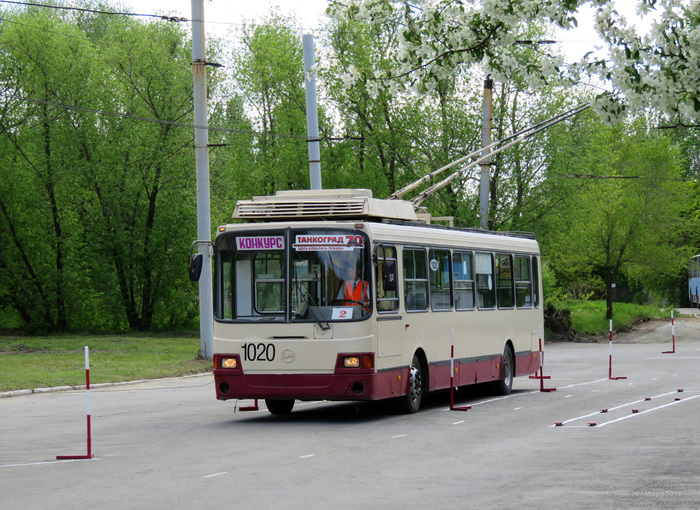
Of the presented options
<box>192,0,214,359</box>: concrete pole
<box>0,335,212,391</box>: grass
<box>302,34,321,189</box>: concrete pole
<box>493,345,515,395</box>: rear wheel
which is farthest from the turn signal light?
<box>192,0,214,359</box>: concrete pole

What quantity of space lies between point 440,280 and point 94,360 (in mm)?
14529

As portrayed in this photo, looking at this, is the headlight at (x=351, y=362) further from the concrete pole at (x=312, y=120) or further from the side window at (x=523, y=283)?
the concrete pole at (x=312, y=120)

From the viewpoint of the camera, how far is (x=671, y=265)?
5594cm

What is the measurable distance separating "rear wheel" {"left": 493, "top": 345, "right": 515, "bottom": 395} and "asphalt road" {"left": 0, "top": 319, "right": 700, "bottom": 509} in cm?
28

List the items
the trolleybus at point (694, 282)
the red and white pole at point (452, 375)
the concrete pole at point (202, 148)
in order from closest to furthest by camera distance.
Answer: the red and white pole at point (452, 375), the concrete pole at point (202, 148), the trolleybus at point (694, 282)

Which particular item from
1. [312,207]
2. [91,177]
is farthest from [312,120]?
[91,177]

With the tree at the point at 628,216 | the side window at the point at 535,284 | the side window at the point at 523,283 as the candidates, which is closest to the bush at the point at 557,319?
the tree at the point at 628,216

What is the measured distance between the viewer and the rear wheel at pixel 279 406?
1762 centimetres

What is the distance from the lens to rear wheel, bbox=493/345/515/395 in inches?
842

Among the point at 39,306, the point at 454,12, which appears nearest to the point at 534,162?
the point at 39,306

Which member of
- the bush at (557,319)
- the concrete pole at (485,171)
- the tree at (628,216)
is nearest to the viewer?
the concrete pole at (485,171)

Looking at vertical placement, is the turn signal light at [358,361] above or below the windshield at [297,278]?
below

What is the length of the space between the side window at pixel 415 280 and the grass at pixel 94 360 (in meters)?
9.34

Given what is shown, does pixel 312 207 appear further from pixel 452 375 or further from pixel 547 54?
pixel 547 54
